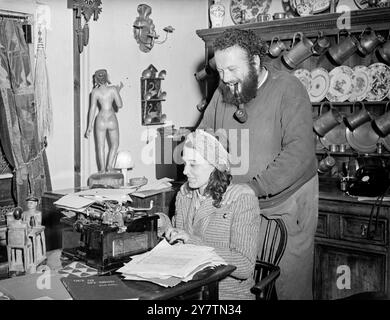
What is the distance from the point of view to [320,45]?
173 inches

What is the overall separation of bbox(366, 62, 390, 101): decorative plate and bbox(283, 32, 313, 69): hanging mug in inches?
22.3

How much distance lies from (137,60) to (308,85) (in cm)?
160

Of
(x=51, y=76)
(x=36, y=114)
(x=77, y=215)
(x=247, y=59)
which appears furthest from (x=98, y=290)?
(x=51, y=76)

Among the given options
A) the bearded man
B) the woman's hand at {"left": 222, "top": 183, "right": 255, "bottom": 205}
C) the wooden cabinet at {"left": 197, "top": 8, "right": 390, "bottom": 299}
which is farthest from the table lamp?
the woman's hand at {"left": 222, "top": 183, "right": 255, "bottom": 205}

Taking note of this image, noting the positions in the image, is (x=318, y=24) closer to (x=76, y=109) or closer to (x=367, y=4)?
(x=367, y=4)

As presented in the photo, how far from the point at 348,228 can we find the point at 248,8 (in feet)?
8.05

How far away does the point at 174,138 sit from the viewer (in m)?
4.61

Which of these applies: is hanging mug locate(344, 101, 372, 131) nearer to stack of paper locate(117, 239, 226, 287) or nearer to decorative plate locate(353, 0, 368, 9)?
decorative plate locate(353, 0, 368, 9)

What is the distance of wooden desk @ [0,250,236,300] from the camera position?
170 centimetres

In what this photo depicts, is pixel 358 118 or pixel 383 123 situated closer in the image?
pixel 383 123

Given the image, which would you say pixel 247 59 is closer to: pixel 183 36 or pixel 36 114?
pixel 36 114

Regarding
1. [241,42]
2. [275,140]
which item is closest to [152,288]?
[275,140]

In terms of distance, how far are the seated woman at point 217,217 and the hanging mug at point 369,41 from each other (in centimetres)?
236

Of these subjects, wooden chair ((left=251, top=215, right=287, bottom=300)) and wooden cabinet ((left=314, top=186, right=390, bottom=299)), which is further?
wooden cabinet ((left=314, top=186, right=390, bottom=299))
